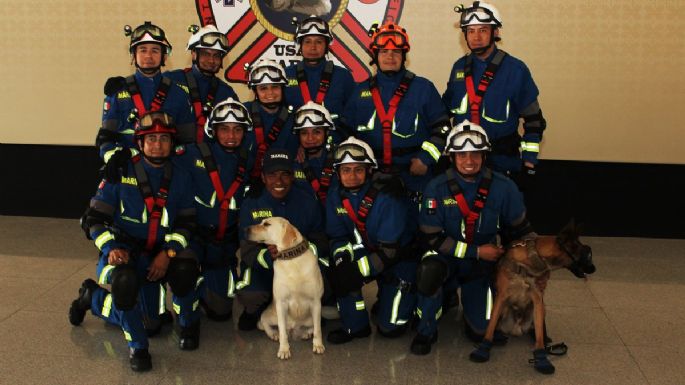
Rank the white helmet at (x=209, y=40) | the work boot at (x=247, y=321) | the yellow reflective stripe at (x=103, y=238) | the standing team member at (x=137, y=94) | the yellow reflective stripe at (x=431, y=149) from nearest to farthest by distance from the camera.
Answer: the yellow reflective stripe at (x=103, y=238) < the work boot at (x=247, y=321) < the yellow reflective stripe at (x=431, y=149) < the standing team member at (x=137, y=94) < the white helmet at (x=209, y=40)

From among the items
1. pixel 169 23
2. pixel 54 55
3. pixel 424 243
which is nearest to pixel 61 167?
pixel 54 55

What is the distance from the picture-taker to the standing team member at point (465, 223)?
15.2 ft

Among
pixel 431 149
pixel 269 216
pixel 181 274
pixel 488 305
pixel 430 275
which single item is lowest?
pixel 488 305

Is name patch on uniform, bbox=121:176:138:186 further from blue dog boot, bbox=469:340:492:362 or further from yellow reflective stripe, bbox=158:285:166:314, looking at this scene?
blue dog boot, bbox=469:340:492:362

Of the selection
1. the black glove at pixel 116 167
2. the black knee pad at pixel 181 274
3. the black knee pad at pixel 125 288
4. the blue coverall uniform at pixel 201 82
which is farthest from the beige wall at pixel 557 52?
the black knee pad at pixel 125 288

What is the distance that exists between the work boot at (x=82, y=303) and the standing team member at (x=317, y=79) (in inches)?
84.5

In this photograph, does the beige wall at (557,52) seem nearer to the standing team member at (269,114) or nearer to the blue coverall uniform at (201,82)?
the blue coverall uniform at (201,82)

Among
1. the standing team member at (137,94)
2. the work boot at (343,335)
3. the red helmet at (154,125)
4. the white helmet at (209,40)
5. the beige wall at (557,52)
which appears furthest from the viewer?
the beige wall at (557,52)

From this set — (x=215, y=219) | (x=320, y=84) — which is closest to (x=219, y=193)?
(x=215, y=219)

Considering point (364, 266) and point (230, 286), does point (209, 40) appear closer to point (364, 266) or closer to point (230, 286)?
point (230, 286)

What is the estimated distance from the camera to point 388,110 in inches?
213

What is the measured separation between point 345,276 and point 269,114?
1.53 metres

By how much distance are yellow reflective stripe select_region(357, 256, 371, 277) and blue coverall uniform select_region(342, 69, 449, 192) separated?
98 cm

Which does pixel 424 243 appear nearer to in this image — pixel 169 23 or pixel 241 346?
pixel 241 346
